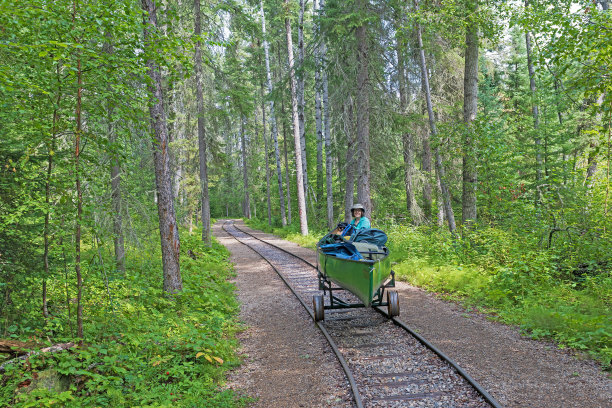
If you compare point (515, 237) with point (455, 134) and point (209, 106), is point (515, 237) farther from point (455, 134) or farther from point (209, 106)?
point (209, 106)

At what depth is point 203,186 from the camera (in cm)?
1631

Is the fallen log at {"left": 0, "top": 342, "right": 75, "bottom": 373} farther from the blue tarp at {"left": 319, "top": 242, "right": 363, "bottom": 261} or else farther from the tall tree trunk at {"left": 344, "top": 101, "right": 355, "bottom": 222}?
the tall tree trunk at {"left": 344, "top": 101, "right": 355, "bottom": 222}

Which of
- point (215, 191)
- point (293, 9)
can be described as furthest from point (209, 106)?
point (215, 191)

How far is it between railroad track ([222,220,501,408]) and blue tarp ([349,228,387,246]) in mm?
1569

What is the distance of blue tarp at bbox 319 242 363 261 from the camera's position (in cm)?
638

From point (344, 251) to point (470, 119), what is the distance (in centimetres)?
713

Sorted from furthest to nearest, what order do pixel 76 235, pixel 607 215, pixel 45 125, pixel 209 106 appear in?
pixel 209 106, pixel 607 215, pixel 76 235, pixel 45 125

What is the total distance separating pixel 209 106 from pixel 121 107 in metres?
12.0

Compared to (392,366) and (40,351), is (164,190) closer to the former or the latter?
(40,351)

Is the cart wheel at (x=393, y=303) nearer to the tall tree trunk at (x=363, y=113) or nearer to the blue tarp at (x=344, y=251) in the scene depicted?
the blue tarp at (x=344, y=251)

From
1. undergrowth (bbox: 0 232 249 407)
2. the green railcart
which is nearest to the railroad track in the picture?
the green railcart

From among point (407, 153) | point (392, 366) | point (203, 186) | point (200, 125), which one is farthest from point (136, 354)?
point (407, 153)

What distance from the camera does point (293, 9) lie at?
1973 cm

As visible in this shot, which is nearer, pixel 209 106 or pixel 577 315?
pixel 577 315
